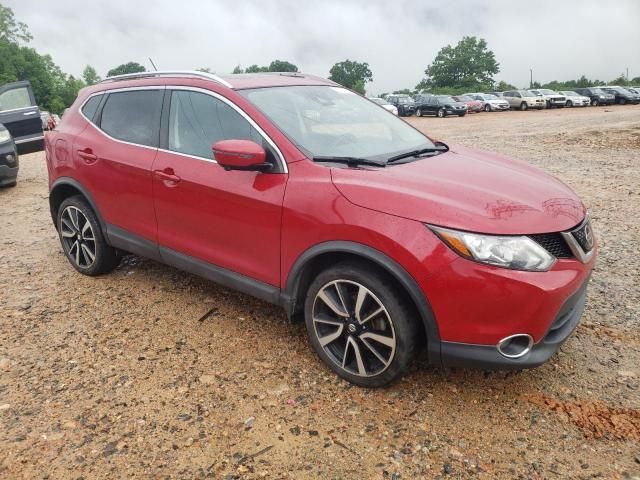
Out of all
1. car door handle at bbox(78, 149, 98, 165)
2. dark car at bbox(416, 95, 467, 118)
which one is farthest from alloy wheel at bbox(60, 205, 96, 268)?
dark car at bbox(416, 95, 467, 118)

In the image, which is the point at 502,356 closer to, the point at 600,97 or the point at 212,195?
the point at 212,195

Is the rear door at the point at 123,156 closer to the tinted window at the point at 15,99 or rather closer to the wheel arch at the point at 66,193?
the wheel arch at the point at 66,193

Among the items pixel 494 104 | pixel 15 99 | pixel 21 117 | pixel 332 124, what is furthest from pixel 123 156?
pixel 494 104

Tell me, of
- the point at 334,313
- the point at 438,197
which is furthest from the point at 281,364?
the point at 438,197

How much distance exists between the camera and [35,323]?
3775mm

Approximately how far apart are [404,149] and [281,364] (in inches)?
63.9

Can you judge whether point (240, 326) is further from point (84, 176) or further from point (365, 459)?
point (84, 176)

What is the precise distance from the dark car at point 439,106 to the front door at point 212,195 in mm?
29078

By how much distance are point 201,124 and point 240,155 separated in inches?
29.8

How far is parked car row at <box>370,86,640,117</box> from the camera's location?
102 ft

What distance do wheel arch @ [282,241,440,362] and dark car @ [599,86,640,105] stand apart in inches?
1633

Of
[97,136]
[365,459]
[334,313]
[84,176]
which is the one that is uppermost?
[97,136]

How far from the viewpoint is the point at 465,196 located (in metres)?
2.59

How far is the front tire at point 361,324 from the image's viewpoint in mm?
2652
